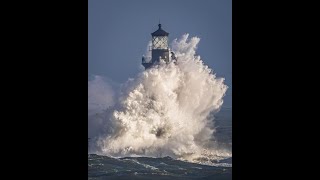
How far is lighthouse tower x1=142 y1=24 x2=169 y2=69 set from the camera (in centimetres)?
4397

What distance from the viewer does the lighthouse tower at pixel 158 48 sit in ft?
144

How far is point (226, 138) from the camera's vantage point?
67.2m

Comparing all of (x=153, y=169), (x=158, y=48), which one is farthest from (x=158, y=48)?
(x=153, y=169)

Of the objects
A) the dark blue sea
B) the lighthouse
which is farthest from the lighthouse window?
the dark blue sea

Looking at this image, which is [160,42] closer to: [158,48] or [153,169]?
[158,48]

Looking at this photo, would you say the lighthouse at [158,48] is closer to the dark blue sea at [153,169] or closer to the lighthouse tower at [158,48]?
the lighthouse tower at [158,48]

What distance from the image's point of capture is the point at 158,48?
44.8 meters

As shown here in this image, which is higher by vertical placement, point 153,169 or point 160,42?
point 160,42

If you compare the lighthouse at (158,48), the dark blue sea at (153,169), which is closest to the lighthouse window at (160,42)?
the lighthouse at (158,48)

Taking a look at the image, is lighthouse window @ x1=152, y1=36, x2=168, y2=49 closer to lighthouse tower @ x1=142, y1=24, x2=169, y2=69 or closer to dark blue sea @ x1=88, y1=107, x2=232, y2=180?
lighthouse tower @ x1=142, y1=24, x2=169, y2=69
